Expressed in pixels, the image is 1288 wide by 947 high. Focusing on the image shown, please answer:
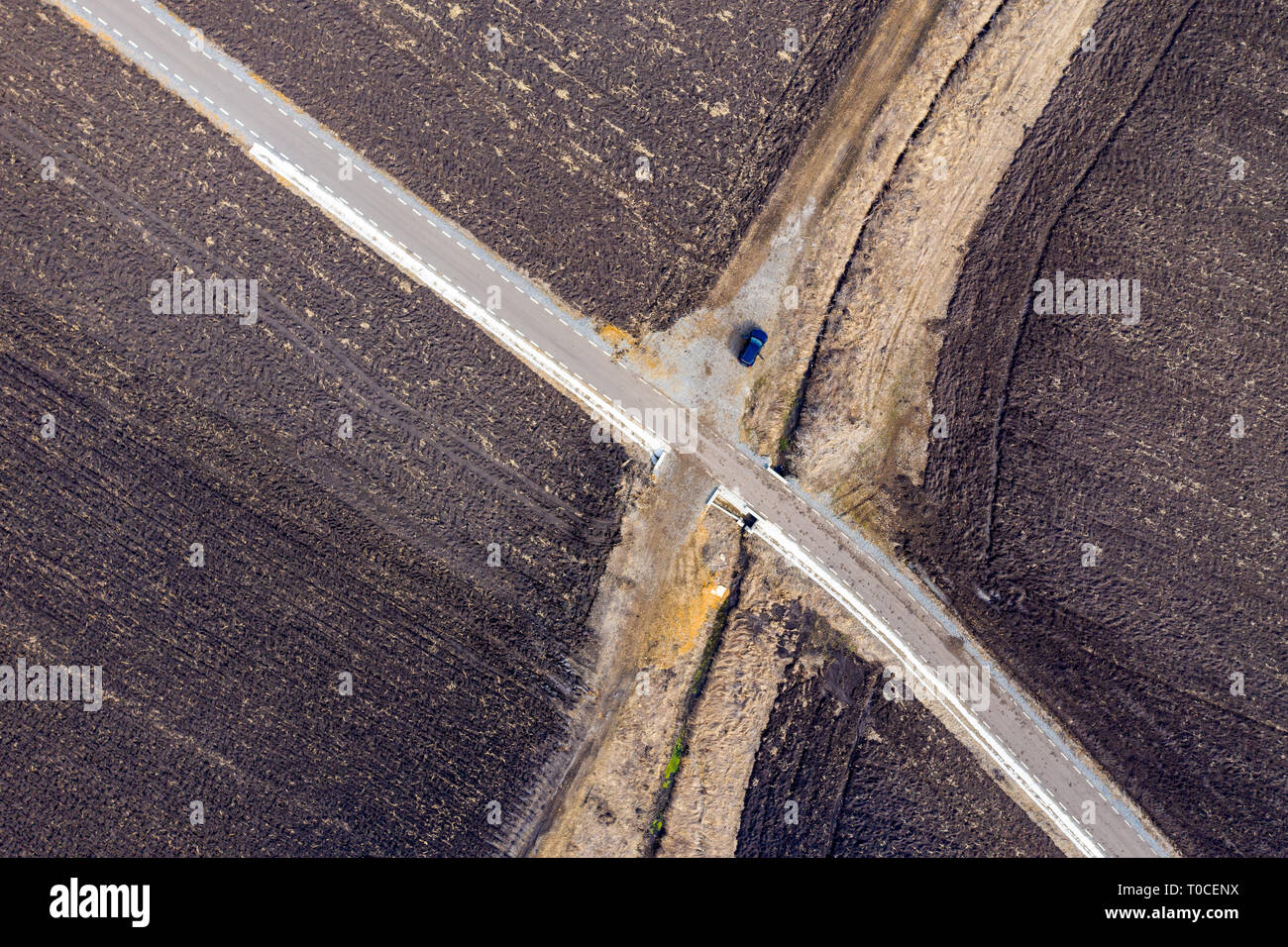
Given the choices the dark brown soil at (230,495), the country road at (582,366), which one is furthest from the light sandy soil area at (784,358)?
the dark brown soil at (230,495)

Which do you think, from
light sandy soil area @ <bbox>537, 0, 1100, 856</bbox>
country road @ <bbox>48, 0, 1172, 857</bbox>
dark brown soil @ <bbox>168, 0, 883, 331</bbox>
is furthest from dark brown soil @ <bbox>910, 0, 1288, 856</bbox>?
dark brown soil @ <bbox>168, 0, 883, 331</bbox>

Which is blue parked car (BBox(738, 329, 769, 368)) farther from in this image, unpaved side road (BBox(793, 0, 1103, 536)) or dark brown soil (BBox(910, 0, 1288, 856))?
dark brown soil (BBox(910, 0, 1288, 856))

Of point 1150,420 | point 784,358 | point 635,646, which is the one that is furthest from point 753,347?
point 1150,420

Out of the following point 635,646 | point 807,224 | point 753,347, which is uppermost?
point 807,224

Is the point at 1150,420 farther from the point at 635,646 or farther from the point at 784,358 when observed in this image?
the point at 635,646

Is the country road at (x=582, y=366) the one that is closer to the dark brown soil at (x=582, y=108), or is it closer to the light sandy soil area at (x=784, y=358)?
the dark brown soil at (x=582, y=108)
